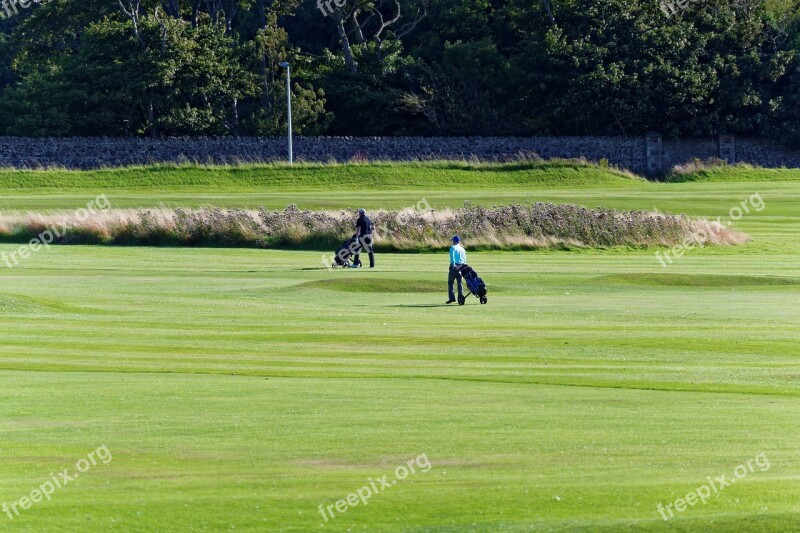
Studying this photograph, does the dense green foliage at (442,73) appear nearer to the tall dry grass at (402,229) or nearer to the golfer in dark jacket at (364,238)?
the tall dry grass at (402,229)

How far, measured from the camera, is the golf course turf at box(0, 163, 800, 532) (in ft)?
34.7

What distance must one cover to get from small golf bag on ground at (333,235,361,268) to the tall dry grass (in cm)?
661

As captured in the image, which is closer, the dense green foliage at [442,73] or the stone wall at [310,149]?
the stone wall at [310,149]

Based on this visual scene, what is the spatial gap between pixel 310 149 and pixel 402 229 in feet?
106

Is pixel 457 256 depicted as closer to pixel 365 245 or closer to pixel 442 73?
pixel 365 245

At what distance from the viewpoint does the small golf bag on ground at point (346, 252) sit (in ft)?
113

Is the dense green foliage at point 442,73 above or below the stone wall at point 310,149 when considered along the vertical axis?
above

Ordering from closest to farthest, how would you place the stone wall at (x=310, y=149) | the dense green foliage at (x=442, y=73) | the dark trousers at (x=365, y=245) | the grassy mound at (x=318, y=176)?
the dark trousers at (x=365, y=245) < the grassy mound at (x=318, y=176) < the stone wall at (x=310, y=149) < the dense green foliage at (x=442, y=73)

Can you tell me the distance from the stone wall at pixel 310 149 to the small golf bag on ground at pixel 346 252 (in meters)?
38.0

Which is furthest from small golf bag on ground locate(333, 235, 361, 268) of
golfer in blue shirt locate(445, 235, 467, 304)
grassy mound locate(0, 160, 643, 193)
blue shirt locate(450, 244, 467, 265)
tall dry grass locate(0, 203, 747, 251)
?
grassy mound locate(0, 160, 643, 193)

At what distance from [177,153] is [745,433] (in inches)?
2415

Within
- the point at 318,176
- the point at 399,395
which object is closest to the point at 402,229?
the point at 318,176

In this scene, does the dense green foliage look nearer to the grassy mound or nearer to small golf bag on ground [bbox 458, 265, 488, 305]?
the grassy mound

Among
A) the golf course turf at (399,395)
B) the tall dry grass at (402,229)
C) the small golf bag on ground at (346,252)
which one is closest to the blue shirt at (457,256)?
the golf course turf at (399,395)
